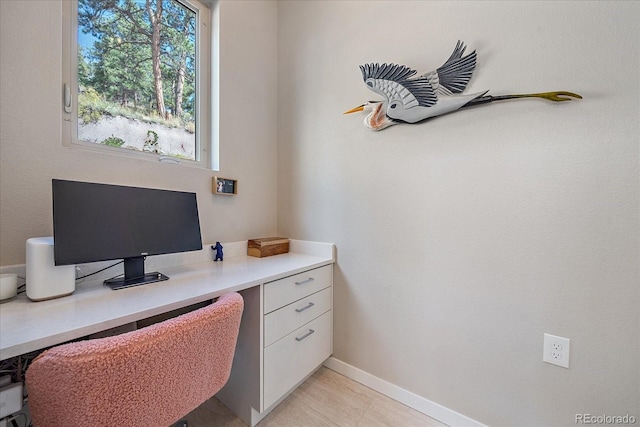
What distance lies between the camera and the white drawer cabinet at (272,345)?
1.17 meters

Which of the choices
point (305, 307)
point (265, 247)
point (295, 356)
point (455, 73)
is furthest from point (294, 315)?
point (455, 73)

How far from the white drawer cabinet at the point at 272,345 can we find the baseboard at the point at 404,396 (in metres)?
0.27

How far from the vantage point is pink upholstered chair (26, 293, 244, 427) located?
541 mm

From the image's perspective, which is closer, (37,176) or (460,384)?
(37,176)

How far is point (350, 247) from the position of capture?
1611 millimetres

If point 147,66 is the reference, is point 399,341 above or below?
below

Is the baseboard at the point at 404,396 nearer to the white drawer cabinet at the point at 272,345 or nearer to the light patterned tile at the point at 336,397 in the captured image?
the light patterned tile at the point at 336,397

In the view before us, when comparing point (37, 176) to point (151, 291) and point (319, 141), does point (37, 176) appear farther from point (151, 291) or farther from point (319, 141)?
point (319, 141)

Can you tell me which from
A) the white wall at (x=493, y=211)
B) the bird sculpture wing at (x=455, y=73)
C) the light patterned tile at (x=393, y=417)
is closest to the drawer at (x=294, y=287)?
the white wall at (x=493, y=211)

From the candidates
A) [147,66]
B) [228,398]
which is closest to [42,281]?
[228,398]

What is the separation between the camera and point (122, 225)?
1.09 m

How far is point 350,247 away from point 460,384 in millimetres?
899

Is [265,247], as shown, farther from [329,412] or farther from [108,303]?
[329,412]

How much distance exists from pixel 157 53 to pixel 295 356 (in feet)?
6.39
